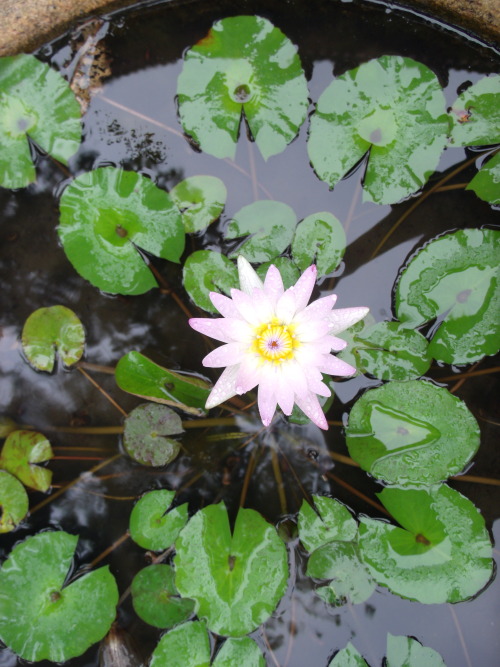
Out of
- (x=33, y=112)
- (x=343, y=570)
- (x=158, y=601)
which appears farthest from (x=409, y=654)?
(x=33, y=112)

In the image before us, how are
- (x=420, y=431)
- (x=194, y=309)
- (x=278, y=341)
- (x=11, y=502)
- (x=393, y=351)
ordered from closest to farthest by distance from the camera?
(x=278, y=341) < (x=420, y=431) < (x=393, y=351) < (x=11, y=502) < (x=194, y=309)

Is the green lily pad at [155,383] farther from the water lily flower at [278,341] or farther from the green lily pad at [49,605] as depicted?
the green lily pad at [49,605]

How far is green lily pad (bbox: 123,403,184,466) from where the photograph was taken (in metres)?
2.81

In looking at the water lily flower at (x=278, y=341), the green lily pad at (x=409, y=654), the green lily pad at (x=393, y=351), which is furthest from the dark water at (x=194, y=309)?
the water lily flower at (x=278, y=341)

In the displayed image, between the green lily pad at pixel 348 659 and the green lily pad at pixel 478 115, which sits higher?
the green lily pad at pixel 478 115

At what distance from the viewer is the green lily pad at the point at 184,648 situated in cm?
271

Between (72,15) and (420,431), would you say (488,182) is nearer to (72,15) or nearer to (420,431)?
(420,431)

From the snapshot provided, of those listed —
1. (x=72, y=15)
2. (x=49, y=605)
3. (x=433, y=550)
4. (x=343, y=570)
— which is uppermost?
(x=72, y=15)

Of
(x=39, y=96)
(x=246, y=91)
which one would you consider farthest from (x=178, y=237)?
(x=39, y=96)

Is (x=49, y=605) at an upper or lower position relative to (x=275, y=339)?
lower

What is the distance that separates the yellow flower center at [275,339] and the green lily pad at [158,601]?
1452 millimetres

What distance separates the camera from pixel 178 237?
2793mm

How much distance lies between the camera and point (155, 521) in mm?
2785

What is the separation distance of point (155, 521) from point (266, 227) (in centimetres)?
158
